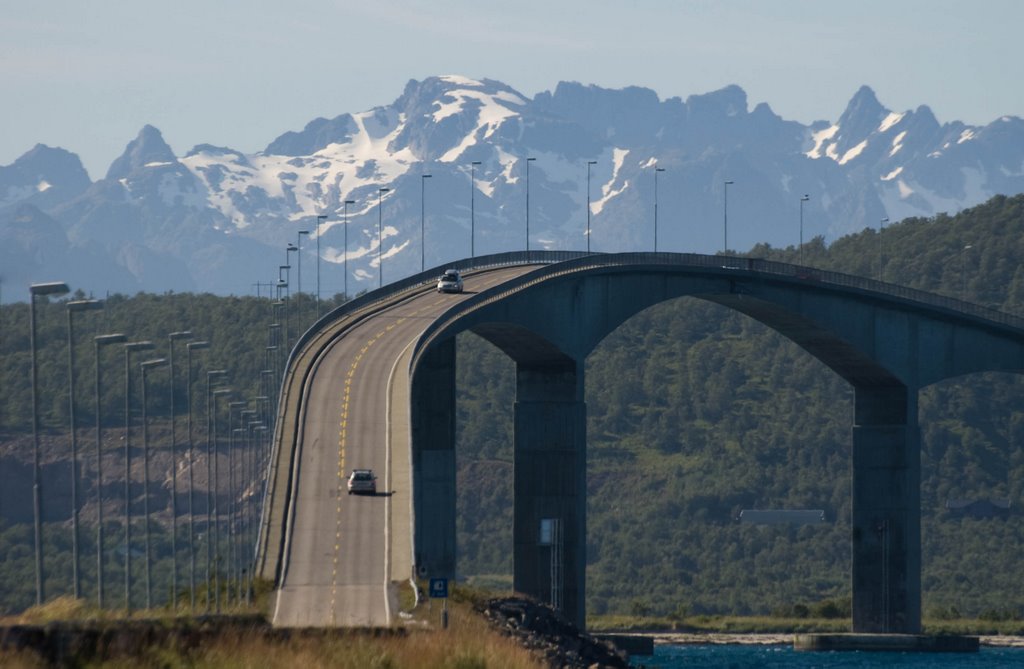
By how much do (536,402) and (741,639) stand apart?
3051 centimetres

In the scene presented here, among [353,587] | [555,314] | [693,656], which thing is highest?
[555,314]

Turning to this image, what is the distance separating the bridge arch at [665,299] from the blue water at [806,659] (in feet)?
22.8

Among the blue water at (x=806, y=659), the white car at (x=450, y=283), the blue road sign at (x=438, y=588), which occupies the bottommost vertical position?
the blue water at (x=806, y=659)

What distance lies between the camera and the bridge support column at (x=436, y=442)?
382 feet

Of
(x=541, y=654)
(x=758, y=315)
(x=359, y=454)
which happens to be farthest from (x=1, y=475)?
(x=541, y=654)

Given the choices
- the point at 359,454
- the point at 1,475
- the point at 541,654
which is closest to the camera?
the point at 541,654

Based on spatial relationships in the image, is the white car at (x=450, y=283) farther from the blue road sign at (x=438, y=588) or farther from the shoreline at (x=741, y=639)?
the blue road sign at (x=438, y=588)

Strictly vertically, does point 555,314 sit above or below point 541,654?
above

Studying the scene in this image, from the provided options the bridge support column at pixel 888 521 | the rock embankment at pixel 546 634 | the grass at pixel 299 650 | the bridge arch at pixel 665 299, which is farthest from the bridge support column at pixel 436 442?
the grass at pixel 299 650

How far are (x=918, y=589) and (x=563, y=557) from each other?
2768cm

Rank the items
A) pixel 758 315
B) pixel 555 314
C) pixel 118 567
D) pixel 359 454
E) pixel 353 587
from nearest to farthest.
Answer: pixel 353 587
pixel 359 454
pixel 555 314
pixel 118 567
pixel 758 315

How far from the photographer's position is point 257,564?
80750 mm

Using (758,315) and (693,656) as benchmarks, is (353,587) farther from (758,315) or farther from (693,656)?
(758,315)

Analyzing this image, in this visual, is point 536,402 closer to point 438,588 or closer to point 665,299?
point 665,299
